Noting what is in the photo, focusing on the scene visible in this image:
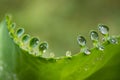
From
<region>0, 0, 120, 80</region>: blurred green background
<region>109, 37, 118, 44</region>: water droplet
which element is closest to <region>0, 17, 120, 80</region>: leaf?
<region>109, 37, 118, 44</region>: water droplet

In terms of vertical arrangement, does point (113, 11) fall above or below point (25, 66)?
above

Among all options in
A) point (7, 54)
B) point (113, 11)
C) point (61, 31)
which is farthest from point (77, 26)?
point (7, 54)

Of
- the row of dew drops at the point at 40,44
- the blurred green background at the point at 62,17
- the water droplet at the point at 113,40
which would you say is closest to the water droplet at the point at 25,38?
the row of dew drops at the point at 40,44

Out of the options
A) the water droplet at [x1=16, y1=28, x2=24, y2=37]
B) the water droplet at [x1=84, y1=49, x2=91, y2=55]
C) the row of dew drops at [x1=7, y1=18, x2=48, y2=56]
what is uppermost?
the water droplet at [x1=16, y1=28, x2=24, y2=37]

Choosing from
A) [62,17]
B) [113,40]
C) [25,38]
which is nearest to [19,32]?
[25,38]

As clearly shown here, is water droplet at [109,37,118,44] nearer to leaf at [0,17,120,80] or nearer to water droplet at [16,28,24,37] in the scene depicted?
leaf at [0,17,120,80]

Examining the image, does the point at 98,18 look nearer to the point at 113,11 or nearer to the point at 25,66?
the point at 113,11
